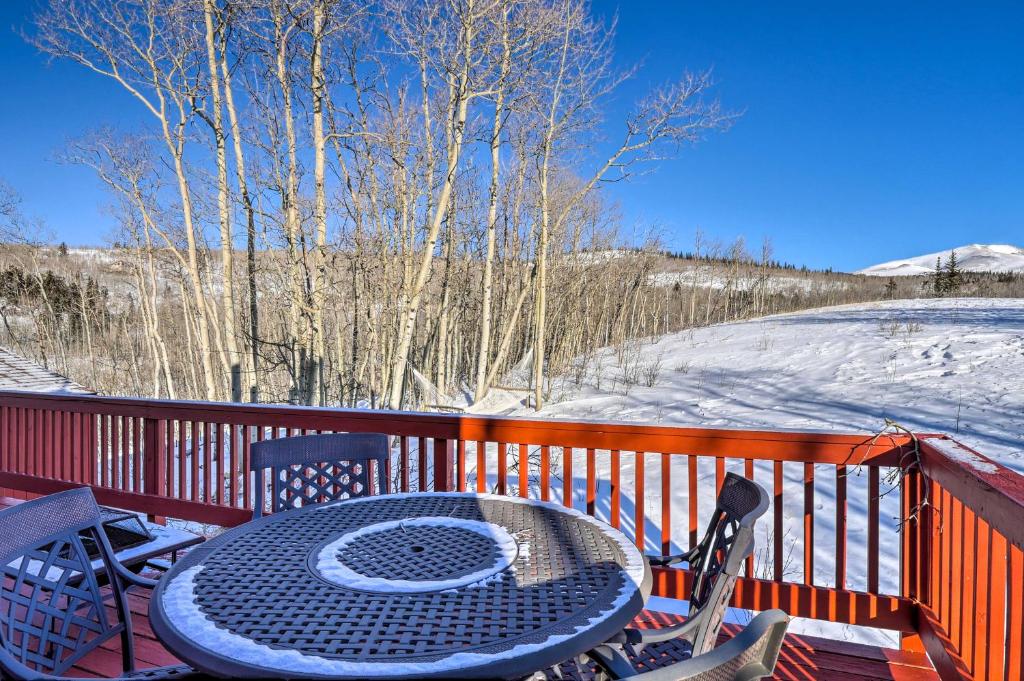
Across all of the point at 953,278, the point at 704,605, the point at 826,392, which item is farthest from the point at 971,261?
the point at 704,605

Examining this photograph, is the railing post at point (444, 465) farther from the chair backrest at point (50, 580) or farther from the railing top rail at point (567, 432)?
the chair backrest at point (50, 580)

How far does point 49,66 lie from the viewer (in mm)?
8305

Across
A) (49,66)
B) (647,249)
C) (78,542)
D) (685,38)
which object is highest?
(685,38)

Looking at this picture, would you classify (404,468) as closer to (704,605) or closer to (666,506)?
(666,506)

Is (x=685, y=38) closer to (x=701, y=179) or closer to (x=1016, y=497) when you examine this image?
(x=701, y=179)

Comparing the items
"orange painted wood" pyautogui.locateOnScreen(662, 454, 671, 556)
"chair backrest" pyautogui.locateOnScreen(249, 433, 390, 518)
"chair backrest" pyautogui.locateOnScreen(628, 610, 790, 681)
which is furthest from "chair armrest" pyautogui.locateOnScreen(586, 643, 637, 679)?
"chair backrest" pyautogui.locateOnScreen(249, 433, 390, 518)

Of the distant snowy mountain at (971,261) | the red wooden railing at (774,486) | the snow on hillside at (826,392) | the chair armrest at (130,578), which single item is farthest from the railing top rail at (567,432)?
the distant snowy mountain at (971,261)

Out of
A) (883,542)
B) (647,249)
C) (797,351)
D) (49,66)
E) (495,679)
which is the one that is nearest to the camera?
(495,679)

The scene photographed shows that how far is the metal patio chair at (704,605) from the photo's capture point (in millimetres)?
1312

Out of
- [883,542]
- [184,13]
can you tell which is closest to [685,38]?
[184,13]

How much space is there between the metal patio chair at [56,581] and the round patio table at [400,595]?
22 centimetres

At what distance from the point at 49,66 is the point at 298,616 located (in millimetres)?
10718

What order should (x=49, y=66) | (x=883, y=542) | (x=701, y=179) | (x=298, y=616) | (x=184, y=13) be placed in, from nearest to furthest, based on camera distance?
(x=298, y=616) < (x=883, y=542) < (x=184, y=13) < (x=49, y=66) < (x=701, y=179)

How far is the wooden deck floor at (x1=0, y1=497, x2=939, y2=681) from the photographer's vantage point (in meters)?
2.06
